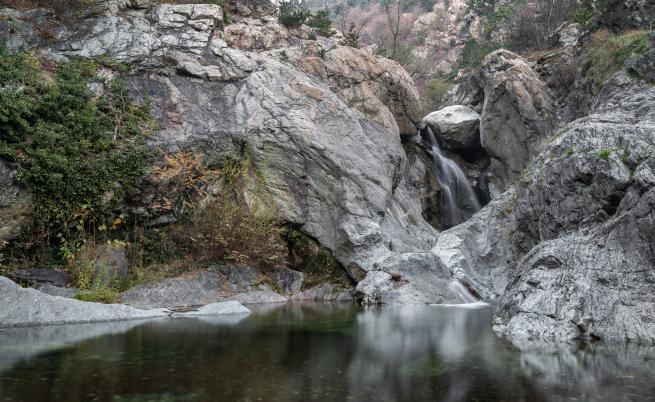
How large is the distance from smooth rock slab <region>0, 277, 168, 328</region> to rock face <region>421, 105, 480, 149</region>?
2141 centimetres

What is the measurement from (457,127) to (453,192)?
3.84 meters

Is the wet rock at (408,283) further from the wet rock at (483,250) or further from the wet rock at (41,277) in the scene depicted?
the wet rock at (41,277)

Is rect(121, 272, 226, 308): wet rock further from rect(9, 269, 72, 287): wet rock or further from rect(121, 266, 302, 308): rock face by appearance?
rect(9, 269, 72, 287): wet rock

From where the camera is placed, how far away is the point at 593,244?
1055 cm

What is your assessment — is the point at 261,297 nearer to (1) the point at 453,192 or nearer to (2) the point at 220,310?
(2) the point at 220,310

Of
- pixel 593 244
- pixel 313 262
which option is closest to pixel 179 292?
pixel 313 262

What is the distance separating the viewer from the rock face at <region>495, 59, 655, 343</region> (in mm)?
9367

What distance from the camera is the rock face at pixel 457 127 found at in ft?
94.3

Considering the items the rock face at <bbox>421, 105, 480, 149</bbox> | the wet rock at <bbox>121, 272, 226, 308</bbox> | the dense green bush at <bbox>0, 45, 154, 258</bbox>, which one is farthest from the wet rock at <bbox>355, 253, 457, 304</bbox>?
the rock face at <bbox>421, 105, 480, 149</bbox>

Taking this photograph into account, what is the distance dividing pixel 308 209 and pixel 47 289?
9333mm

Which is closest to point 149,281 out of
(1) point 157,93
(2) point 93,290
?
(2) point 93,290

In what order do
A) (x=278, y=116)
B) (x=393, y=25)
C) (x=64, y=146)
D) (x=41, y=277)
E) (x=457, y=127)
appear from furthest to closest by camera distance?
(x=393, y=25)
(x=457, y=127)
(x=278, y=116)
(x=64, y=146)
(x=41, y=277)

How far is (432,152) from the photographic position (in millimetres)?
29328

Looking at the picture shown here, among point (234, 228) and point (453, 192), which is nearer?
point (234, 228)
